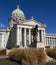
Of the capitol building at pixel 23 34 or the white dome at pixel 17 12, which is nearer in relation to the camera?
the capitol building at pixel 23 34

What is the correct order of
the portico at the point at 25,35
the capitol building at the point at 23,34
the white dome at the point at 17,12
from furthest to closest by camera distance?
1. the white dome at the point at 17,12
2. the capitol building at the point at 23,34
3. the portico at the point at 25,35

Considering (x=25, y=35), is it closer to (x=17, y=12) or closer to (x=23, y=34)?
(x=23, y=34)

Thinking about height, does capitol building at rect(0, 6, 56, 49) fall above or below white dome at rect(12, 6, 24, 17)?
below

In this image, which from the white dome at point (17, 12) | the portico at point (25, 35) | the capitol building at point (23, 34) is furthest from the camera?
the white dome at point (17, 12)

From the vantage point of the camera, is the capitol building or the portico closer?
the portico

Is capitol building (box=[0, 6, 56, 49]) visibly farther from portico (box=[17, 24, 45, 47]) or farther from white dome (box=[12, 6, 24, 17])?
white dome (box=[12, 6, 24, 17])

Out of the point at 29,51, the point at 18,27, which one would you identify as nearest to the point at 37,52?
the point at 29,51

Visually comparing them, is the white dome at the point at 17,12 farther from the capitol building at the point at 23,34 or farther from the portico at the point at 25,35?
the portico at the point at 25,35

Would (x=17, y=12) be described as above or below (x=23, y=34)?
above

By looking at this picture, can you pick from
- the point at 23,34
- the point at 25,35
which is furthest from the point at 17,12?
the point at 25,35

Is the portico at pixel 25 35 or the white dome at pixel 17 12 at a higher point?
the white dome at pixel 17 12

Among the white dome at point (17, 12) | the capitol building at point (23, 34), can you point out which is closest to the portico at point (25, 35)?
the capitol building at point (23, 34)

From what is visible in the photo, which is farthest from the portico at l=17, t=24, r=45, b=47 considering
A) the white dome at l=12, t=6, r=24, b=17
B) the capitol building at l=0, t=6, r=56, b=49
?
the white dome at l=12, t=6, r=24, b=17

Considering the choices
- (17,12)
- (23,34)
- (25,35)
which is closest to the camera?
(25,35)
